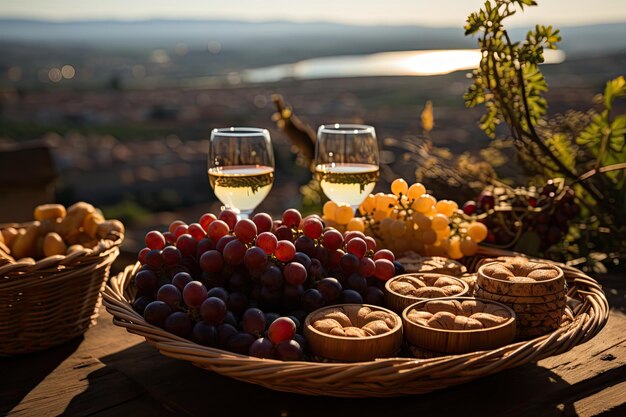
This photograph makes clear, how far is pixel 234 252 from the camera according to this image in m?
1.16

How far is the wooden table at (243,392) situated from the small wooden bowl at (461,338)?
10 centimetres

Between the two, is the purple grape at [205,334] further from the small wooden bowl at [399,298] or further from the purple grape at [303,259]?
the small wooden bowl at [399,298]

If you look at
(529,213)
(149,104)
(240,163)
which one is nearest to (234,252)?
(240,163)

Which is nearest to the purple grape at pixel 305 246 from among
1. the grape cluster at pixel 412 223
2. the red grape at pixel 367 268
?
the red grape at pixel 367 268

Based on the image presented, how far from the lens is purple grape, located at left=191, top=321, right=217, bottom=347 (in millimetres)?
1045

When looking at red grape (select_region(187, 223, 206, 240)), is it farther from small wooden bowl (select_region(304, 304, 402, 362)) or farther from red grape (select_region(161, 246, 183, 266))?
small wooden bowl (select_region(304, 304, 402, 362))

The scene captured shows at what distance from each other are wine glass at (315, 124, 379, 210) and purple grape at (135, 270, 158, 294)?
623 millimetres

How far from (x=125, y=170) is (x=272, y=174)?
97.5ft

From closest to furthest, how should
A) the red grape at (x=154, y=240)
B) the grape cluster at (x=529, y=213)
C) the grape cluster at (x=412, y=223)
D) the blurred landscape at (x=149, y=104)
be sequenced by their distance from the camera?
the red grape at (x=154, y=240) < the grape cluster at (x=412, y=223) < the grape cluster at (x=529, y=213) < the blurred landscape at (x=149, y=104)

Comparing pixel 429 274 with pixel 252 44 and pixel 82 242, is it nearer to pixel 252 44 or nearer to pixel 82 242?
pixel 82 242

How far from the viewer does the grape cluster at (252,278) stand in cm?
105

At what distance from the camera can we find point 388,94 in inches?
861

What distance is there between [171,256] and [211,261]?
0.10 metres

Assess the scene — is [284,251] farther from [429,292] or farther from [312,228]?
[429,292]
